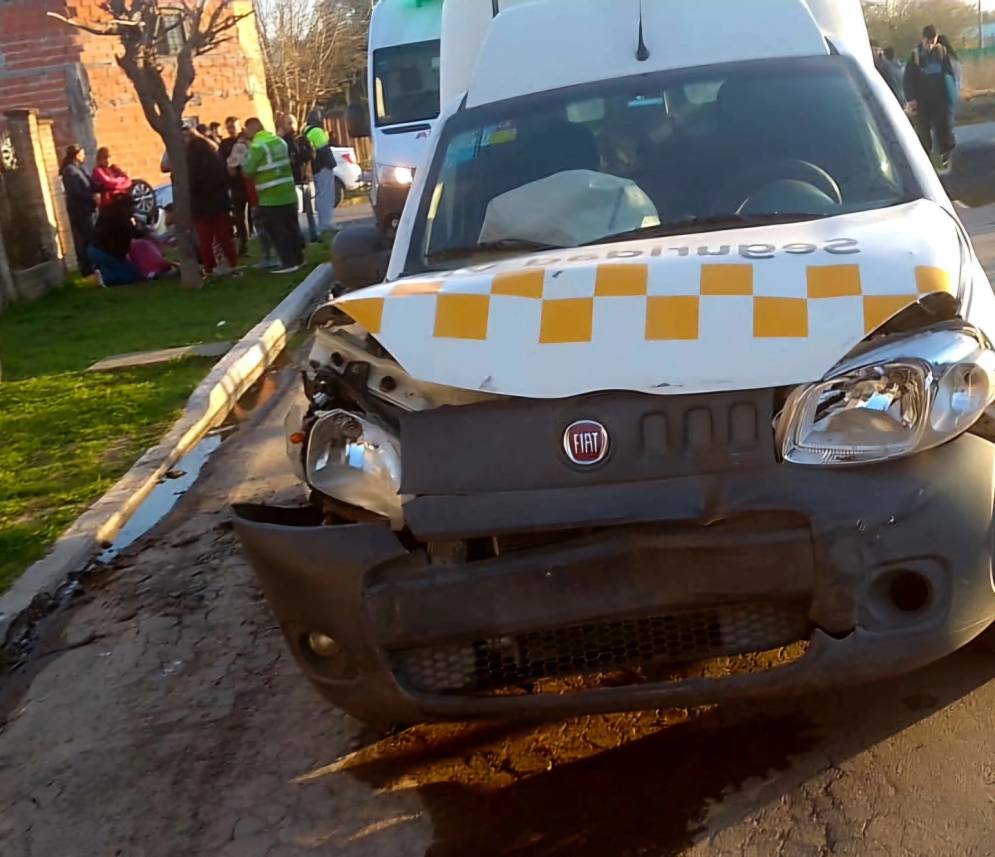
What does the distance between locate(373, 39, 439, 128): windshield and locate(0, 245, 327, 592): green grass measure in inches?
88.6

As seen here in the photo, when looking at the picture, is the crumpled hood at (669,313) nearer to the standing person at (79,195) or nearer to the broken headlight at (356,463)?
the broken headlight at (356,463)

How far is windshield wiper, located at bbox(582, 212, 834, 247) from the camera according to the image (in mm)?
3789

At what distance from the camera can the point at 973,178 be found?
14.1 ft

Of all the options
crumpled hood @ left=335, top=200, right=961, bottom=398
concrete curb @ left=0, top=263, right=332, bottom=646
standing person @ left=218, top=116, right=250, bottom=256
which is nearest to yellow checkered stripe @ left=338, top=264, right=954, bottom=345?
crumpled hood @ left=335, top=200, right=961, bottom=398

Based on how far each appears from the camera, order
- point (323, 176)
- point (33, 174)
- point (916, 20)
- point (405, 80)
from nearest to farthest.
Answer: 1. point (405, 80)
2. point (33, 174)
3. point (323, 176)
4. point (916, 20)

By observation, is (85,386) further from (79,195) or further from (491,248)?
(79,195)

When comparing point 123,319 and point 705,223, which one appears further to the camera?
point 123,319

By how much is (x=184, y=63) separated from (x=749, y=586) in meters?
12.4

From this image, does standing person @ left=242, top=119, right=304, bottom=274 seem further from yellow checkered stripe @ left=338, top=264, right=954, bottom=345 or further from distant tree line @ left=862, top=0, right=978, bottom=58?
distant tree line @ left=862, top=0, right=978, bottom=58

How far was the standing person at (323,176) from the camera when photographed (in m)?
18.4

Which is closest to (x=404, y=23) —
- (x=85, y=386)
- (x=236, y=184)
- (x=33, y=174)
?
(x=236, y=184)

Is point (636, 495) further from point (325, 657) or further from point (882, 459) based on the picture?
point (325, 657)

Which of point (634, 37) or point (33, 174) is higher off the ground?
point (634, 37)

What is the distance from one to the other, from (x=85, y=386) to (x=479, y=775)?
22.9 feet
